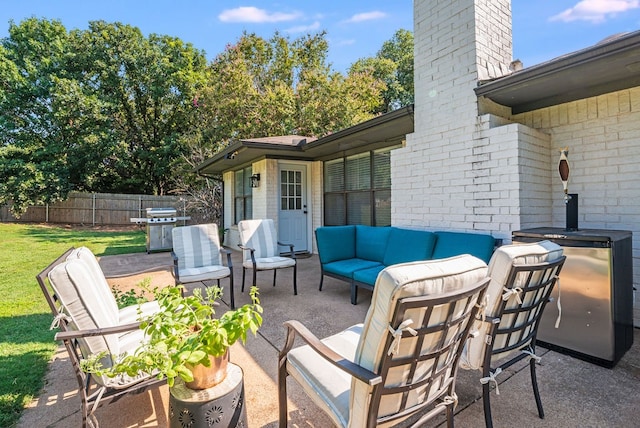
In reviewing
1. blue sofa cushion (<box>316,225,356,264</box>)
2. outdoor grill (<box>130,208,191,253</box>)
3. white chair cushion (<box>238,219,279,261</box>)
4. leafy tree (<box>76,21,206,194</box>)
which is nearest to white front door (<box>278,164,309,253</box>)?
A: white chair cushion (<box>238,219,279,261</box>)

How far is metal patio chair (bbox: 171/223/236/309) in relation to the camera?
13.5 feet

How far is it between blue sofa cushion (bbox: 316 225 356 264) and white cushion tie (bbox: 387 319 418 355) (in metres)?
3.48

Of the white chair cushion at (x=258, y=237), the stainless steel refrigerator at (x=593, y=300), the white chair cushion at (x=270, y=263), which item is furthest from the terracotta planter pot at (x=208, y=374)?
the white chair cushion at (x=258, y=237)

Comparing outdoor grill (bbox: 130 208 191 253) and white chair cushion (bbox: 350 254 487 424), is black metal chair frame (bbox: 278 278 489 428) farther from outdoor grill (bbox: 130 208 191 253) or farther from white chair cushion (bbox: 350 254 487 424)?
outdoor grill (bbox: 130 208 191 253)

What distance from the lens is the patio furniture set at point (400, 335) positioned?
119cm

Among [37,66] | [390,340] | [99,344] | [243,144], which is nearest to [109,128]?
[37,66]

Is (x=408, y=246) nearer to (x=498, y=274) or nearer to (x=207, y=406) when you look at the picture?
(x=498, y=274)

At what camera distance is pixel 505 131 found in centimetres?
344

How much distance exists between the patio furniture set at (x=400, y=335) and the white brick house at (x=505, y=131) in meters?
1.87

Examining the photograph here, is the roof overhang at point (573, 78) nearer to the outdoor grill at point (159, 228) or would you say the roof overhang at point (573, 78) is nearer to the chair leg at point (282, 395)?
the chair leg at point (282, 395)

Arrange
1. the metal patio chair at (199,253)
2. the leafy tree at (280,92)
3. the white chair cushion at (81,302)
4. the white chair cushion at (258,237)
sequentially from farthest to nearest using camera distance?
the leafy tree at (280,92) < the white chair cushion at (258,237) < the metal patio chair at (199,253) < the white chair cushion at (81,302)

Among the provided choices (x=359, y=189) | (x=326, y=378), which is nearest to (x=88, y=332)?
(x=326, y=378)

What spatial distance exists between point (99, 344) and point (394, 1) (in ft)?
20.6

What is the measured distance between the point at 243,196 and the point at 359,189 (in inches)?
162
